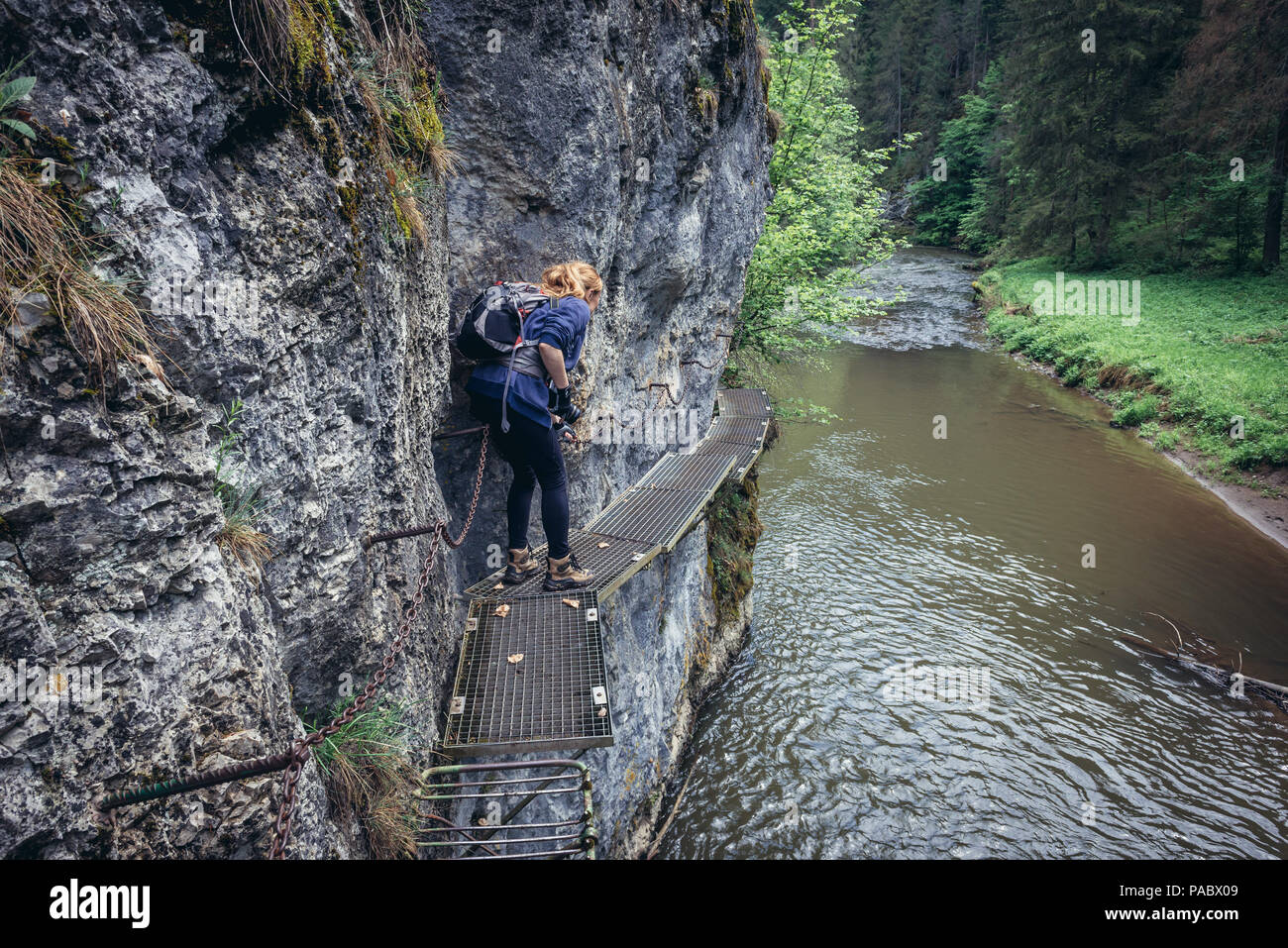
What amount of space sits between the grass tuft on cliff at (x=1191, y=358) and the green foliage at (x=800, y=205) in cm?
893

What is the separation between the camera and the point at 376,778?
3.07 m

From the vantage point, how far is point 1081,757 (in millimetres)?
7488

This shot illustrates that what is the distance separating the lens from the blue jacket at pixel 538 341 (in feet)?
13.3

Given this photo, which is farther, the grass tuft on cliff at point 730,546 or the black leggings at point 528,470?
the grass tuft on cliff at point 730,546

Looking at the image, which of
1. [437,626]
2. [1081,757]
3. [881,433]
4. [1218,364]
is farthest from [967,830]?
[1218,364]

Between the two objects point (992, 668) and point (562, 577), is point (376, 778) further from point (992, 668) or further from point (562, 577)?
point (992, 668)

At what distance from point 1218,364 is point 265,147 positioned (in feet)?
69.8

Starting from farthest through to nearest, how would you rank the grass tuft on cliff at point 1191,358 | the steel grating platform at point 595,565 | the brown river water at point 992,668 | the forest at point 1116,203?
the grass tuft on cliff at point 1191,358, the forest at point 1116,203, the brown river water at point 992,668, the steel grating platform at point 595,565

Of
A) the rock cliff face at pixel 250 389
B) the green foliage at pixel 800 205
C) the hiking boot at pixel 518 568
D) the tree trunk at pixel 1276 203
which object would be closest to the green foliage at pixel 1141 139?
the tree trunk at pixel 1276 203

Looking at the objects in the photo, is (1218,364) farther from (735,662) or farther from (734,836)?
(734,836)

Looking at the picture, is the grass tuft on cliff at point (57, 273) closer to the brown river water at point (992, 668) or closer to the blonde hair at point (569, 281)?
the blonde hair at point (569, 281)

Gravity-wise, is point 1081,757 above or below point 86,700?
below

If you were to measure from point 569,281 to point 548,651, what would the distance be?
8.01 ft

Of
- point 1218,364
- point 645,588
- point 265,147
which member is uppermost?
point 1218,364
